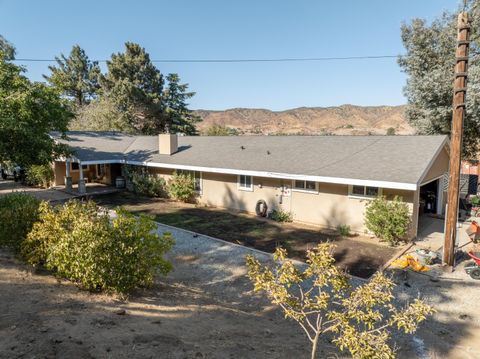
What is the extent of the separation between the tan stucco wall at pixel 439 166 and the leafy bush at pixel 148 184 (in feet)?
50.9

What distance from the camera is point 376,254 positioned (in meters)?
11.6

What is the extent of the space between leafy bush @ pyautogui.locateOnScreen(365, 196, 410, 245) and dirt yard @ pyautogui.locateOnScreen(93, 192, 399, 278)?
0.54 m

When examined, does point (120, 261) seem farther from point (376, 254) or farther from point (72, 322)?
point (376, 254)

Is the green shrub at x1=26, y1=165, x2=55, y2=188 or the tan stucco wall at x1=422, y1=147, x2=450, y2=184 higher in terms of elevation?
the tan stucco wall at x1=422, y1=147, x2=450, y2=184

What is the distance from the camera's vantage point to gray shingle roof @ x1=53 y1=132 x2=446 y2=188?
527 inches

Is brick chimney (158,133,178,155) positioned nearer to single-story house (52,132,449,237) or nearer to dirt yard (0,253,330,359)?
single-story house (52,132,449,237)

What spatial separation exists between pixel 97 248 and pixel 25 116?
32.9 ft

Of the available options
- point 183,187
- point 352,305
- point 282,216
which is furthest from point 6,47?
point 352,305

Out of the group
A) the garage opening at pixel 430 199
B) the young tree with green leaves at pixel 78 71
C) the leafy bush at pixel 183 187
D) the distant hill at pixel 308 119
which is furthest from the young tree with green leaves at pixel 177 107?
the distant hill at pixel 308 119

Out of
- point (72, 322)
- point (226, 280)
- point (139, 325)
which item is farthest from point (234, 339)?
point (226, 280)

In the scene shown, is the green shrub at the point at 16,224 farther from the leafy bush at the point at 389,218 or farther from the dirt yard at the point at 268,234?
the leafy bush at the point at 389,218

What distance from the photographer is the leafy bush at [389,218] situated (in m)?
12.2

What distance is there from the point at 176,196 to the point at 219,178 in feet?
11.0

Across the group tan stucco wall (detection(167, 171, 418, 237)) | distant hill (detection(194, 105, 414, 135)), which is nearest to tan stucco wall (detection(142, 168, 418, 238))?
tan stucco wall (detection(167, 171, 418, 237))
